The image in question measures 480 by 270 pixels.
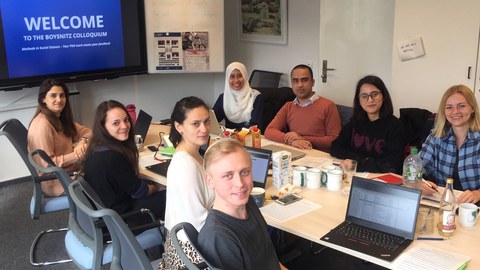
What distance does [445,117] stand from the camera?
8.90 feet

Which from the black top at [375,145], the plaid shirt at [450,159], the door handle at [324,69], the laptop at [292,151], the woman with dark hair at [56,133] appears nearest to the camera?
the plaid shirt at [450,159]

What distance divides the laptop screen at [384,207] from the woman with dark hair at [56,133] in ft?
5.91

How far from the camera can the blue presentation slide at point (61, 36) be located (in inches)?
173

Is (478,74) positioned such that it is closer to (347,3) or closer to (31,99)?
(347,3)

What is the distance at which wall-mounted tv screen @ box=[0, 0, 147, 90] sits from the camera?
439cm

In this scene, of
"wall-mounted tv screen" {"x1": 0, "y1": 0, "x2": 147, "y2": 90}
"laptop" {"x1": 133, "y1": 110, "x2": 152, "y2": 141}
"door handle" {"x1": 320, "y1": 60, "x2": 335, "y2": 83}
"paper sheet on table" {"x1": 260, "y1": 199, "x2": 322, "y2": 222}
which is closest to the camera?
"paper sheet on table" {"x1": 260, "y1": 199, "x2": 322, "y2": 222}

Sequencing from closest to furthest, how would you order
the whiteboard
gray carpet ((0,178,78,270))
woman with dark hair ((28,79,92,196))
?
woman with dark hair ((28,79,92,196)), gray carpet ((0,178,78,270)), the whiteboard

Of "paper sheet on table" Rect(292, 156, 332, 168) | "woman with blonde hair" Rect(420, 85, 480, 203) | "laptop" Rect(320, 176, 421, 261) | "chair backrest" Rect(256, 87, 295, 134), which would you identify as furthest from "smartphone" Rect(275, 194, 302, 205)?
"chair backrest" Rect(256, 87, 295, 134)

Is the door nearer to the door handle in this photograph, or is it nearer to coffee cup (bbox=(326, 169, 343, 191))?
the door handle

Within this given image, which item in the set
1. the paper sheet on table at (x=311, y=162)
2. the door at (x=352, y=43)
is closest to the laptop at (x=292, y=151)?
the paper sheet on table at (x=311, y=162)

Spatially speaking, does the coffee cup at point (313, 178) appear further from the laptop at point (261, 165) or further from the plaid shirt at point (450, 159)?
the plaid shirt at point (450, 159)

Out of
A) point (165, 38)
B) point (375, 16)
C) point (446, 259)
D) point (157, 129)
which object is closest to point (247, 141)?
point (157, 129)

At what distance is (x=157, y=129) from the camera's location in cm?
397

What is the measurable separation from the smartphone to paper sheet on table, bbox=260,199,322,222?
0.07 feet
